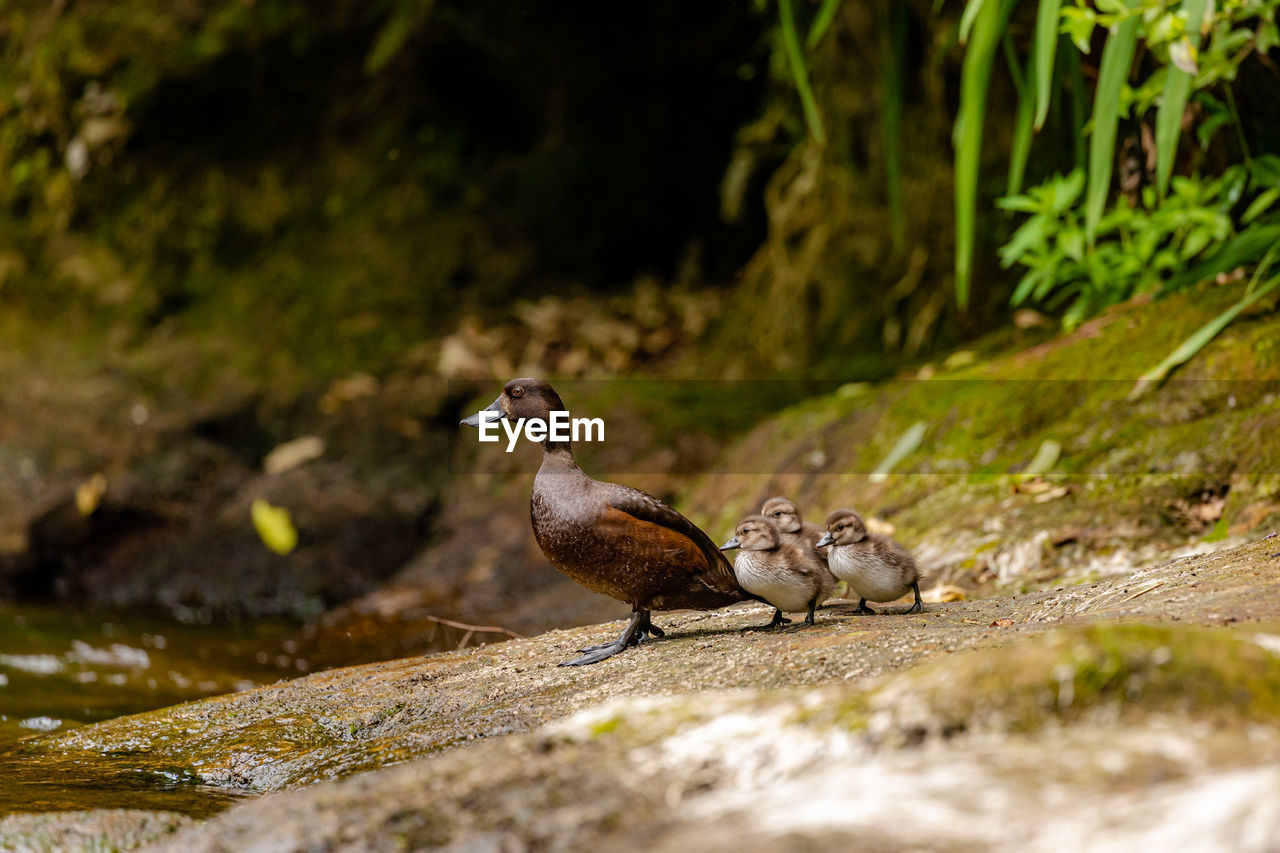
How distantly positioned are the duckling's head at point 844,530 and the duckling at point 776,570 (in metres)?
0.16

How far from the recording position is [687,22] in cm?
973

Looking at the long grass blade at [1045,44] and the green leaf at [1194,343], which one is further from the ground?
the long grass blade at [1045,44]

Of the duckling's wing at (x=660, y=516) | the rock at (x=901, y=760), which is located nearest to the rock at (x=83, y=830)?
the rock at (x=901, y=760)

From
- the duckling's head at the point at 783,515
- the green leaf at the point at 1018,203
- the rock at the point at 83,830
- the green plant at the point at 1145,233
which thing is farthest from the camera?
the green leaf at the point at 1018,203

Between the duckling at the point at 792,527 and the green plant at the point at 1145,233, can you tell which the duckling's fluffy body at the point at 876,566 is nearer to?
the duckling at the point at 792,527

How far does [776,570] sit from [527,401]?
1.01m

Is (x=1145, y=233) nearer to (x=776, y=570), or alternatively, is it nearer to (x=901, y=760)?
(x=776, y=570)

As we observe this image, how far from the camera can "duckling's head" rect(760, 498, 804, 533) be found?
3.70m

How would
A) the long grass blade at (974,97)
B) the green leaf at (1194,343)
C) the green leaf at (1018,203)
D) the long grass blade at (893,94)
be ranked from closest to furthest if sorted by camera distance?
the long grass blade at (974,97), the green leaf at (1194,343), the green leaf at (1018,203), the long grass blade at (893,94)

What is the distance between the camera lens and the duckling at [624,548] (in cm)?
335

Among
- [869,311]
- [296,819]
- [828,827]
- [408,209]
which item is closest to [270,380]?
[408,209]

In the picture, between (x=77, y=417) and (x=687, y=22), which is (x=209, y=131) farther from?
(x=687, y=22)

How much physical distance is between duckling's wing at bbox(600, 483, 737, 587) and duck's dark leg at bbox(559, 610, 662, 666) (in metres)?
0.27

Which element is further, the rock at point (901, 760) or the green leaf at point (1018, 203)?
the green leaf at point (1018, 203)
